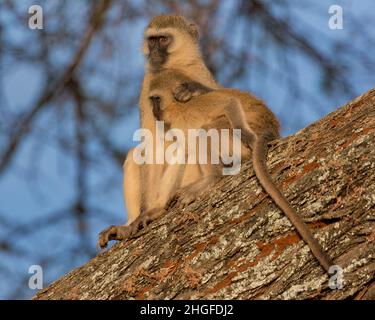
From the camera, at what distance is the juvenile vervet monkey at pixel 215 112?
4.80 meters

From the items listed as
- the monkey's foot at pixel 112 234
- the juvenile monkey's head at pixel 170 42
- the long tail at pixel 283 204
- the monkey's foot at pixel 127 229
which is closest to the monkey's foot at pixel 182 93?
the juvenile monkey's head at pixel 170 42

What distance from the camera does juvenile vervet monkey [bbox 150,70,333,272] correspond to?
4.80 m

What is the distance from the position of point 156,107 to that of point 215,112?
58 centimetres

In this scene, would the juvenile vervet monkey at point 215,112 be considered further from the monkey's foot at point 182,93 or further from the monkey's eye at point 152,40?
the monkey's eye at point 152,40

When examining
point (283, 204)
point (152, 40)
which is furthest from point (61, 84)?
point (283, 204)

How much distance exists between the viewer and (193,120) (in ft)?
17.0

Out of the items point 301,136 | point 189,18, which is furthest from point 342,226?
point 189,18

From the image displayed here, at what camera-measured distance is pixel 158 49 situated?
20.0 feet

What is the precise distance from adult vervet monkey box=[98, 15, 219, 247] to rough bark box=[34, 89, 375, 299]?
535mm

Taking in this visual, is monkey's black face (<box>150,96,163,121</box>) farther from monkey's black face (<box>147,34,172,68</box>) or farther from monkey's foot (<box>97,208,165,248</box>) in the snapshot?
monkey's foot (<box>97,208,165,248</box>)

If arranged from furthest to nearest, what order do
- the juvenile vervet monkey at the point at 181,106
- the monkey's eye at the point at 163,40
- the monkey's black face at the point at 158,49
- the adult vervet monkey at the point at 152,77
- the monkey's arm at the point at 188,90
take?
1. the monkey's eye at the point at 163,40
2. the monkey's black face at the point at 158,49
3. the monkey's arm at the point at 188,90
4. the adult vervet monkey at the point at 152,77
5. the juvenile vervet monkey at the point at 181,106

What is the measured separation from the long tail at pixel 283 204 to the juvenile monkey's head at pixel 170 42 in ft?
6.49

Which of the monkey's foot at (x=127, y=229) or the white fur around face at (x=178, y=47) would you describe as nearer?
the monkey's foot at (x=127, y=229)

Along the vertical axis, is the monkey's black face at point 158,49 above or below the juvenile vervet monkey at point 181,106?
above
